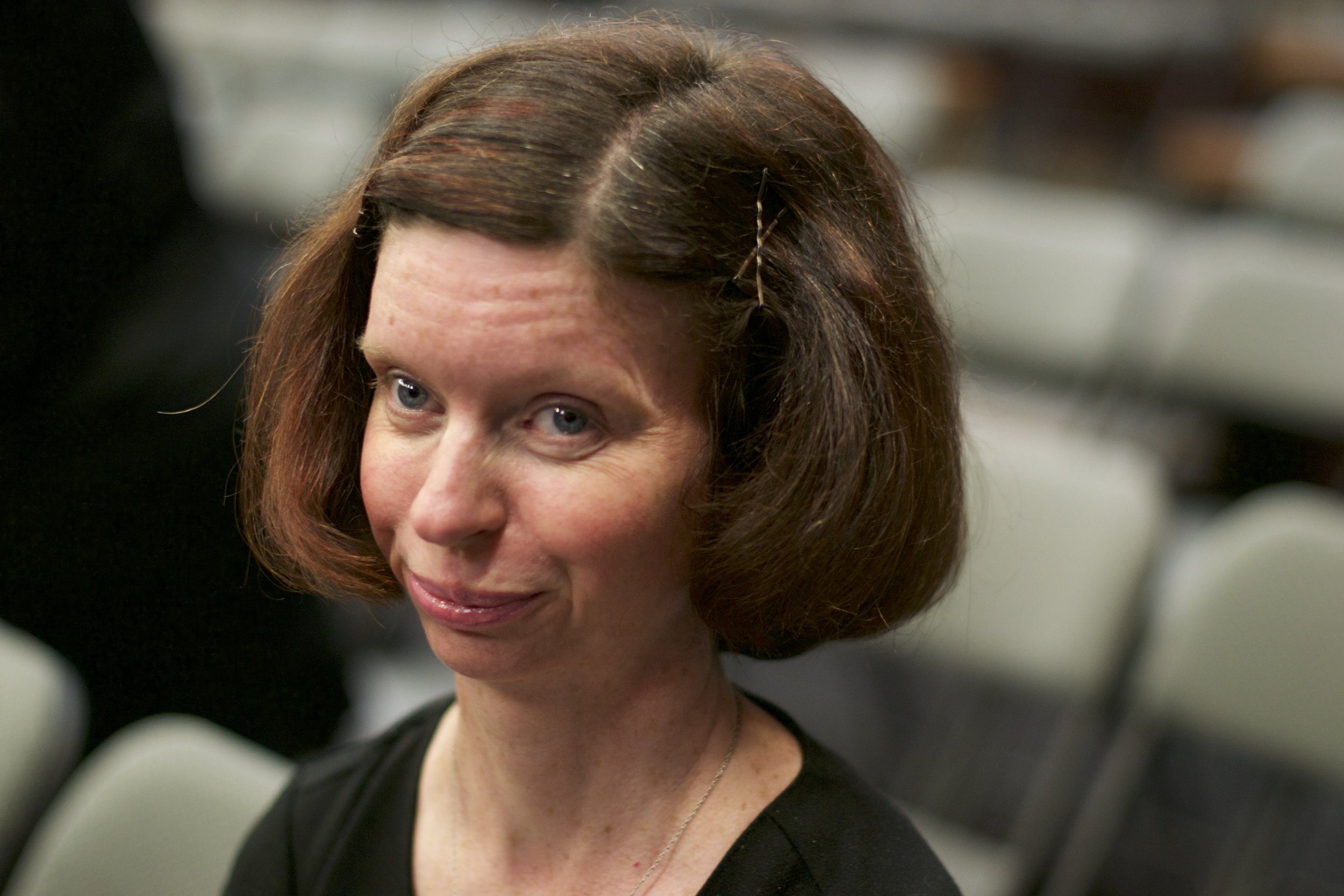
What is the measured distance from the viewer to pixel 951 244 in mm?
2371

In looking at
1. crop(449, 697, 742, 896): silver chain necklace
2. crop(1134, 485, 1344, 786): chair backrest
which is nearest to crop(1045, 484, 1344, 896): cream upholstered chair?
crop(1134, 485, 1344, 786): chair backrest

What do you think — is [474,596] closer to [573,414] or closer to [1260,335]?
[573,414]

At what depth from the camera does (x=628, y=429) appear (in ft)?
2.11

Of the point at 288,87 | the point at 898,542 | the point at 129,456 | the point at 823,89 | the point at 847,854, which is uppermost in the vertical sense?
the point at 823,89

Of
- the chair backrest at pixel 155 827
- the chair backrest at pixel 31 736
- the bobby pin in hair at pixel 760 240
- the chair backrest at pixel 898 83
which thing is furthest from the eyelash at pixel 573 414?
the chair backrest at pixel 898 83

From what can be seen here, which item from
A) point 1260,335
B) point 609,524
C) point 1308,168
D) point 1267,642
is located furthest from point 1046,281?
point 609,524

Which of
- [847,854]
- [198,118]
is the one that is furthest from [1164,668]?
[198,118]

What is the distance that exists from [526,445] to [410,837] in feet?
1.19

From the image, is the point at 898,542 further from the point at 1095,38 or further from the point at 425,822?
the point at 1095,38

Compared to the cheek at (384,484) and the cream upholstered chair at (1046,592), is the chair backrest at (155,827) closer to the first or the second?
the cheek at (384,484)

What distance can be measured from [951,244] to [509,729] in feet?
6.12

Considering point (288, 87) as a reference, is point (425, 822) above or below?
above

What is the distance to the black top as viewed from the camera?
2.41 ft

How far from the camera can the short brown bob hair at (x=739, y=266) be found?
63 centimetres
